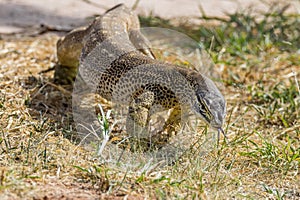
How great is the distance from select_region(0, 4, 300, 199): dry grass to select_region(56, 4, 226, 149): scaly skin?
443 millimetres

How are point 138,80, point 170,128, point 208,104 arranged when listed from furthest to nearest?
point 170,128, point 138,80, point 208,104

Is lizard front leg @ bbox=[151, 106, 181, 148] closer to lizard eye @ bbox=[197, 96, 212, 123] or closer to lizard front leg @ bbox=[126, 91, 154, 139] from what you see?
lizard front leg @ bbox=[126, 91, 154, 139]

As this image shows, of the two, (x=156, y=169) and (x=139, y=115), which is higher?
(x=139, y=115)

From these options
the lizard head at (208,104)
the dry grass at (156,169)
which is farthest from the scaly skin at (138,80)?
the dry grass at (156,169)

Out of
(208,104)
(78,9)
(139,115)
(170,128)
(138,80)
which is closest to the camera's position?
(208,104)

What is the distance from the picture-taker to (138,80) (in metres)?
5.23

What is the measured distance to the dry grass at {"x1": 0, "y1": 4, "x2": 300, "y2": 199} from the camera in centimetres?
418

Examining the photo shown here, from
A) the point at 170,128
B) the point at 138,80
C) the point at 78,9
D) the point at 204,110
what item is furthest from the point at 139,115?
the point at 78,9

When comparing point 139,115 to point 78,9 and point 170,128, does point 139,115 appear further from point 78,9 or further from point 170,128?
point 78,9

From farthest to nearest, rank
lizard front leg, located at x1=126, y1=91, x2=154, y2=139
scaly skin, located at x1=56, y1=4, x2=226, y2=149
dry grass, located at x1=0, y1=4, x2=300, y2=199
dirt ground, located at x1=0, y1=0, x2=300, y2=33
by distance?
dirt ground, located at x1=0, y1=0, x2=300, y2=33
lizard front leg, located at x1=126, y1=91, x2=154, y2=139
scaly skin, located at x1=56, y1=4, x2=226, y2=149
dry grass, located at x1=0, y1=4, x2=300, y2=199

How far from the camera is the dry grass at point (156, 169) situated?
13.7ft

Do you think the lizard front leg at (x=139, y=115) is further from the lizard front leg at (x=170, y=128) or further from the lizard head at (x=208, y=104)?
the lizard head at (x=208, y=104)

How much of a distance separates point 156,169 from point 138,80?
992 millimetres

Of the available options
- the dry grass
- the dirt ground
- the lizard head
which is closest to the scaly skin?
the lizard head
